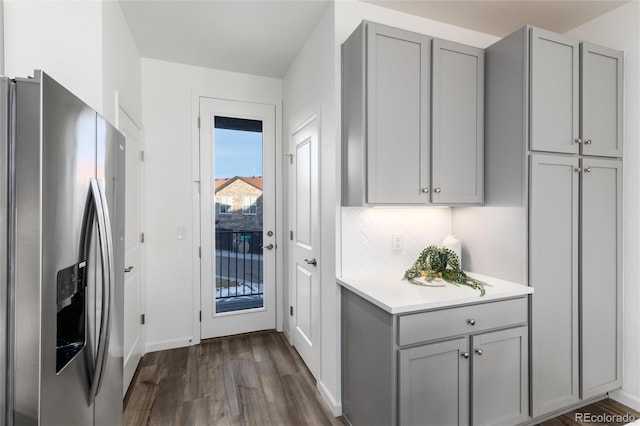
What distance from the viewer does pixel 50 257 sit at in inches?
35.0

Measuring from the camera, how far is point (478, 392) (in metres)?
1.69

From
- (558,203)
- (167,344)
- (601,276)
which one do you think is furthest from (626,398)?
(167,344)

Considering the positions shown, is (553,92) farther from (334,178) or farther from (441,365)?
(441,365)

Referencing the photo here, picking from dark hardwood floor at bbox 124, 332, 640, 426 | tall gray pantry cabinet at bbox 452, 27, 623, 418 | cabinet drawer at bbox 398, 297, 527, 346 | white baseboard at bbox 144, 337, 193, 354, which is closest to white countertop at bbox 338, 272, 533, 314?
cabinet drawer at bbox 398, 297, 527, 346

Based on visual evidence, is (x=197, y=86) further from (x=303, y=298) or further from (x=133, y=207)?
(x=303, y=298)

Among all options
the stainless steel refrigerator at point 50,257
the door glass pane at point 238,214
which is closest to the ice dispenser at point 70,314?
the stainless steel refrigerator at point 50,257

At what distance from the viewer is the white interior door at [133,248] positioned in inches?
90.6

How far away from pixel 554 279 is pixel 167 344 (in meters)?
3.21

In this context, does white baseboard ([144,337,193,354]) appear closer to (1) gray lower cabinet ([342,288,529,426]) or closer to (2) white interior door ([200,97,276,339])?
(2) white interior door ([200,97,276,339])

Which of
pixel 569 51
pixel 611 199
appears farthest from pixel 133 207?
pixel 611 199

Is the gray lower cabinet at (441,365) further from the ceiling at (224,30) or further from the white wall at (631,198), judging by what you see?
the ceiling at (224,30)

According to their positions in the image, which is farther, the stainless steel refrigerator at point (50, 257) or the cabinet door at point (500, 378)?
the cabinet door at point (500, 378)

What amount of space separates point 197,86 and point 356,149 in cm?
206

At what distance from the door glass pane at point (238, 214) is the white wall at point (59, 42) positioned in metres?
1.46
